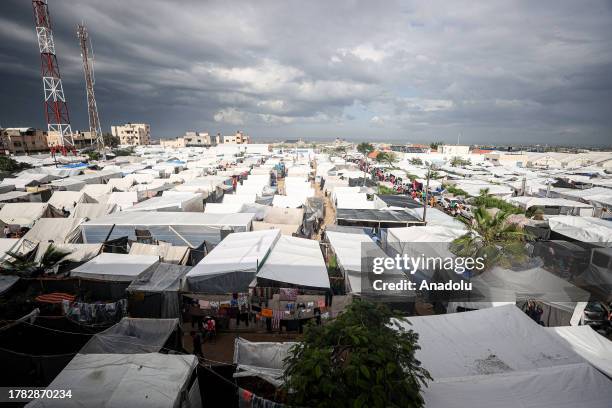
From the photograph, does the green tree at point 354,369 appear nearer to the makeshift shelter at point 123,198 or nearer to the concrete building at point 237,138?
the makeshift shelter at point 123,198

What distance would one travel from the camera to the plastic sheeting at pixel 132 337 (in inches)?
216

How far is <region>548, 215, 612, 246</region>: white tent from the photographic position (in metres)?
12.1

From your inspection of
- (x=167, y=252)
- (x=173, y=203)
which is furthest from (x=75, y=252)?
(x=173, y=203)

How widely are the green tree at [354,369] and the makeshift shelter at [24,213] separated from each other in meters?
18.3

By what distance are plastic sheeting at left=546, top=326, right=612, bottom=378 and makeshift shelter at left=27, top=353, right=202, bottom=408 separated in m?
7.16

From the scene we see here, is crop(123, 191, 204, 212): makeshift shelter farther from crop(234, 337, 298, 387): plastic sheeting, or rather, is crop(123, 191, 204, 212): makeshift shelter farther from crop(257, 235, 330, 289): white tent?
crop(234, 337, 298, 387): plastic sheeting

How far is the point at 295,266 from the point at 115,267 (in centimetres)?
577

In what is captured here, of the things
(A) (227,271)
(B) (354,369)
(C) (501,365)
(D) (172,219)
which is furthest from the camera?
(D) (172,219)

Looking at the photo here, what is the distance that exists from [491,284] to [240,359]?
766 centimetres

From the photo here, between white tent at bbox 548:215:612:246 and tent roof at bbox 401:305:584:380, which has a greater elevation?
white tent at bbox 548:215:612:246

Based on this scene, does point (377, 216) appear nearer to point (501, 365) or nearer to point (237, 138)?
point (501, 365)

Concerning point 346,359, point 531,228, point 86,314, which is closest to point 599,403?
point 346,359

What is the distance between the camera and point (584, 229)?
1270 cm

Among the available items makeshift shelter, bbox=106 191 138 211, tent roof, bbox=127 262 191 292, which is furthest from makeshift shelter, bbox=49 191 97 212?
tent roof, bbox=127 262 191 292
